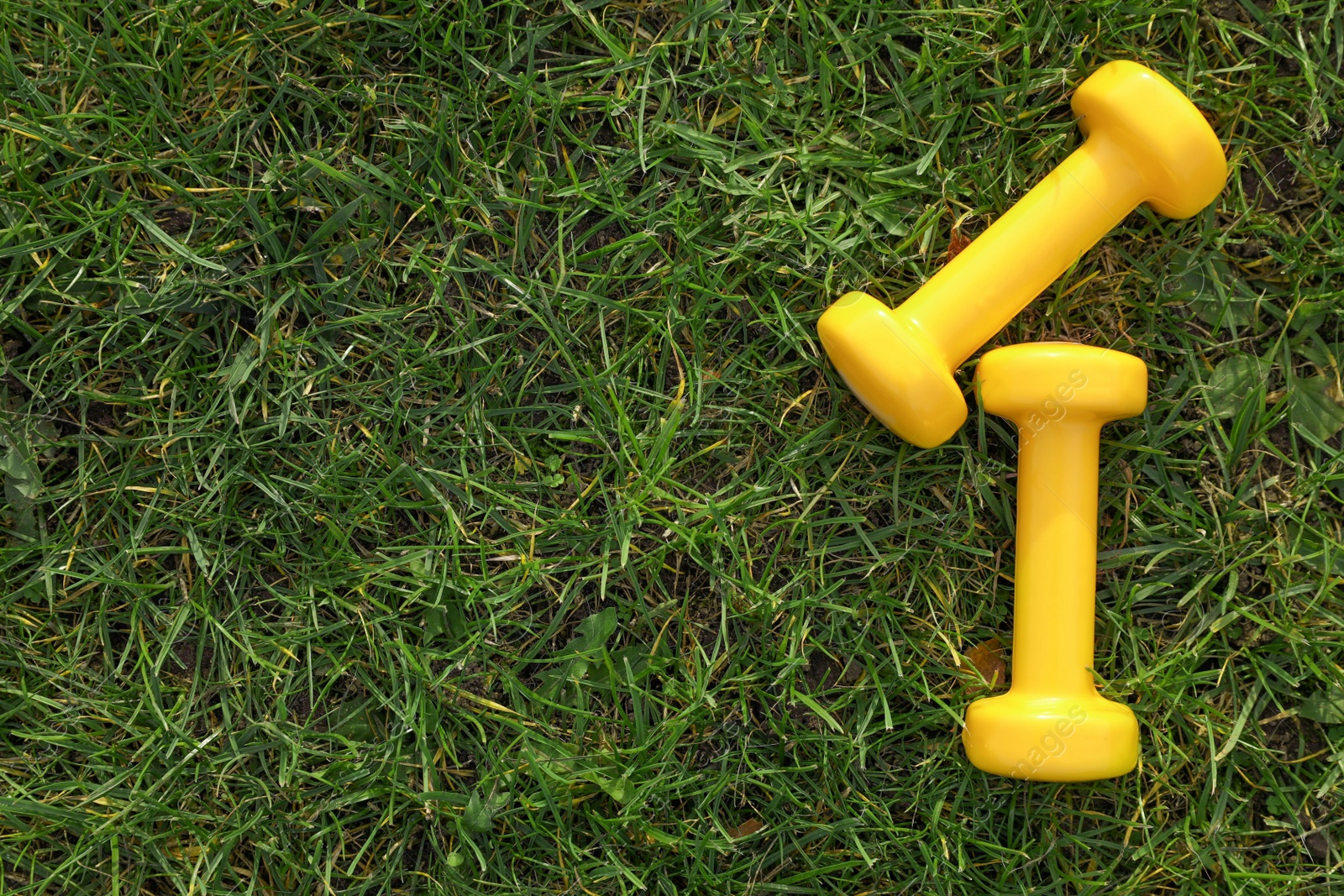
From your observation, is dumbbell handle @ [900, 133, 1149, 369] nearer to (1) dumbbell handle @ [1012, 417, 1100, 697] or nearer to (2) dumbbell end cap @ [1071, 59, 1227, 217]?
(2) dumbbell end cap @ [1071, 59, 1227, 217]

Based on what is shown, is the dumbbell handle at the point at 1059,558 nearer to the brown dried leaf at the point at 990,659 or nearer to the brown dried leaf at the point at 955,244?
the brown dried leaf at the point at 990,659

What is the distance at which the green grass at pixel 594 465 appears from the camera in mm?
2238

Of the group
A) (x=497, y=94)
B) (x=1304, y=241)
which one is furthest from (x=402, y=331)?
(x=1304, y=241)

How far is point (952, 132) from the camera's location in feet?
7.52

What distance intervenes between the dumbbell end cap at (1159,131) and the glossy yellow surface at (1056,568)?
389 mm

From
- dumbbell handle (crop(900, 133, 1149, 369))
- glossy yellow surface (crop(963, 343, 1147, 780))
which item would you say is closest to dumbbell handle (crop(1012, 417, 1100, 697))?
glossy yellow surface (crop(963, 343, 1147, 780))

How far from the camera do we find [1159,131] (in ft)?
6.68

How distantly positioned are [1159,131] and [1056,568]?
0.94m

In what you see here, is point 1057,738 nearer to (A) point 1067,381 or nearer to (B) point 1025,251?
A: (A) point 1067,381

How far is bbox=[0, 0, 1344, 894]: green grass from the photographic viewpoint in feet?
7.34

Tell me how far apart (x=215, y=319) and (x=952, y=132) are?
1781 mm

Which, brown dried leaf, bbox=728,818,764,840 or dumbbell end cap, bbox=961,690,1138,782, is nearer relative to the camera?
dumbbell end cap, bbox=961,690,1138,782

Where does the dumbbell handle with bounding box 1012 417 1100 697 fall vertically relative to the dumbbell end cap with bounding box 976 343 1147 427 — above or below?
below

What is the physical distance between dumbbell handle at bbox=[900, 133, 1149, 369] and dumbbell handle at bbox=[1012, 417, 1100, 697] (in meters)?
0.28
